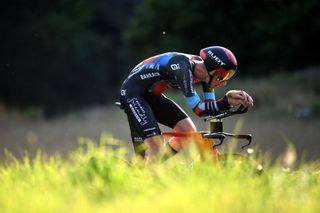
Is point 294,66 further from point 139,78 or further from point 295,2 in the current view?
point 139,78

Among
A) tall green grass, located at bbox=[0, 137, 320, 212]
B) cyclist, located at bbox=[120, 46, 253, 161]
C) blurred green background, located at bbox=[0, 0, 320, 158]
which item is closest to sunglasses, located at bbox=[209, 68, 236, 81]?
cyclist, located at bbox=[120, 46, 253, 161]

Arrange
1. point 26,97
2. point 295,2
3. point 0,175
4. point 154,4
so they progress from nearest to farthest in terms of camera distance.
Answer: point 0,175 → point 295,2 → point 154,4 → point 26,97

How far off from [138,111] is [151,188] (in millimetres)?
2590

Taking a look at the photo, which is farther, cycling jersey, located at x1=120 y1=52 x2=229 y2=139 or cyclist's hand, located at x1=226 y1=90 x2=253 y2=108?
cycling jersey, located at x1=120 y1=52 x2=229 y2=139

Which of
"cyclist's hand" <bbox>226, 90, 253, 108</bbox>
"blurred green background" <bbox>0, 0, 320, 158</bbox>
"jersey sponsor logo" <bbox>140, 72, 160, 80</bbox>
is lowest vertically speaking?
"blurred green background" <bbox>0, 0, 320, 158</bbox>

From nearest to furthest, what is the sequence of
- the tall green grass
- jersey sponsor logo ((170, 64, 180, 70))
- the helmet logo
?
the tall green grass → the helmet logo → jersey sponsor logo ((170, 64, 180, 70))

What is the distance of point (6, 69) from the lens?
165ft

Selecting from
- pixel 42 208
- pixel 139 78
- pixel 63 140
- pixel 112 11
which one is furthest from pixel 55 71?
pixel 42 208

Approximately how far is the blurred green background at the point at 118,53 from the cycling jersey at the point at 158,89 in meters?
11.4

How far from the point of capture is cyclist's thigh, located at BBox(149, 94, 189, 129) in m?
9.80

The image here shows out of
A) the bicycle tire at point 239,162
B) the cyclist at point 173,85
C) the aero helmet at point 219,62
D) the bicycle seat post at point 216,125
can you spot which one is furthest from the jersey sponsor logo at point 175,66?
the bicycle tire at point 239,162

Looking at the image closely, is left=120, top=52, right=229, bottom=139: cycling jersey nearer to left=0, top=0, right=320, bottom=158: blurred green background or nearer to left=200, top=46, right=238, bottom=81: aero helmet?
left=200, top=46, right=238, bottom=81: aero helmet

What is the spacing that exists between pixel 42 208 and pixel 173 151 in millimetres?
3449

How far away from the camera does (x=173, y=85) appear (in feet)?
31.4
